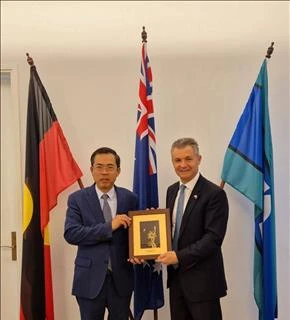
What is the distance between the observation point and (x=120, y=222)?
5.73ft

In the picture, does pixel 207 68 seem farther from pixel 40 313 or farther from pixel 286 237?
pixel 40 313

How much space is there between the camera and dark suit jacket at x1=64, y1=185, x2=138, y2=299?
1.73 meters

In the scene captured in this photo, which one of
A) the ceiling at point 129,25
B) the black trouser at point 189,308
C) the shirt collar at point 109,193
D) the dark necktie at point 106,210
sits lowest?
the black trouser at point 189,308

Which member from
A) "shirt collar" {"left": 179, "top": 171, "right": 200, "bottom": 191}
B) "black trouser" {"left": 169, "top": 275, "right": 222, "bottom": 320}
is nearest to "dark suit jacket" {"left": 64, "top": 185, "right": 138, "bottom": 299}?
"black trouser" {"left": 169, "top": 275, "right": 222, "bottom": 320}

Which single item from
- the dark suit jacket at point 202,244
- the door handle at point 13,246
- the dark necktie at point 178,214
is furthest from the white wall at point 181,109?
the dark suit jacket at point 202,244

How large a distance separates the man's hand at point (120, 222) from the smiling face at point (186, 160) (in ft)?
1.11

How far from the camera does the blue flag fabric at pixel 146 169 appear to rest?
2117 millimetres

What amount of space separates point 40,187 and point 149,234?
78 centimetres

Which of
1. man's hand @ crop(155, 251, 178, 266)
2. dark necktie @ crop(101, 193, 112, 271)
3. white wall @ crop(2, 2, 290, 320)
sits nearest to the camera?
man's hand @ crop(155, 251, 178, 266)

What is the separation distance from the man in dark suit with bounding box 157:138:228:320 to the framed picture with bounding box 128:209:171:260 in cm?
5

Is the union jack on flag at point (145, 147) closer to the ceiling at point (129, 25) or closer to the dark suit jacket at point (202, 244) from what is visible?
the ceiling at point (129, 25)

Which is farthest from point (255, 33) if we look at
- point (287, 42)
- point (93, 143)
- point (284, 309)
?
point (284, 309)

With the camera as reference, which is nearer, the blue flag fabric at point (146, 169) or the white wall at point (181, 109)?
the blue flag fabric at point (146, 169)

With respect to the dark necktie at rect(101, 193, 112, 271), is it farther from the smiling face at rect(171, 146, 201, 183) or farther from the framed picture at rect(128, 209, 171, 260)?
the smiling face at rect(171, 146, 201, 183)
